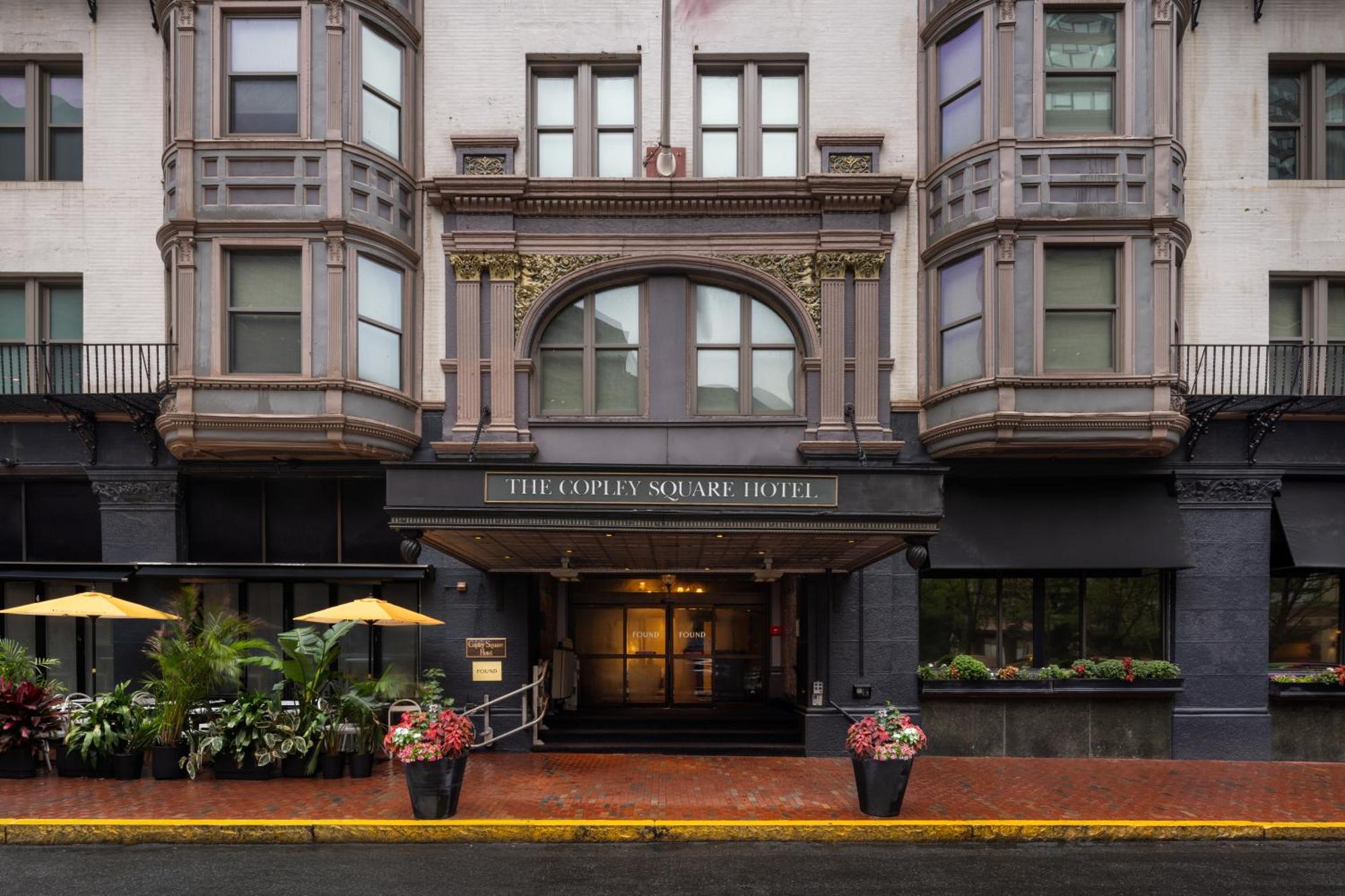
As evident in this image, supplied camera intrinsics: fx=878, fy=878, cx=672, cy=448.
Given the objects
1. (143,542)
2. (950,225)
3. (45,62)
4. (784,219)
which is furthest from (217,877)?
(45,62)

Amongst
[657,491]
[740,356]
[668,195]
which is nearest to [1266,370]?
[740,356]

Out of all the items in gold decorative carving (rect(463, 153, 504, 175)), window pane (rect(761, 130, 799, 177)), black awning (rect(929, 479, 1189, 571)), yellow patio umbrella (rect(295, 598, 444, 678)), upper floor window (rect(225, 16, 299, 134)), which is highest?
upper floor window (rect(225, 16, 299, 134))

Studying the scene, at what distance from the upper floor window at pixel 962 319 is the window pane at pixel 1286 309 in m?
5.54

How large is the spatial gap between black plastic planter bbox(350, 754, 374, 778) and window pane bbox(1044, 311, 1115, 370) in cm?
1167

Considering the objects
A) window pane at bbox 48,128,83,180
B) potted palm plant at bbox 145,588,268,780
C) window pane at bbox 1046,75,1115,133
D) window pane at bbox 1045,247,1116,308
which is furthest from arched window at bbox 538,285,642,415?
window pane at bbox 48,128,83,180

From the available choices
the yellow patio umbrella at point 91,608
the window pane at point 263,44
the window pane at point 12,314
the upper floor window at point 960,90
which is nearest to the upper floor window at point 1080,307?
the upper floor window at point 960,90

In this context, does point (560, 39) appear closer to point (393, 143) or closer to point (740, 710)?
point (393, 143)

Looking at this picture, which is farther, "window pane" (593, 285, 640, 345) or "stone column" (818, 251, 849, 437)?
"window pane" (593, 285, 640, 345)

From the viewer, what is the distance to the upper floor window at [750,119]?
49.4 ft

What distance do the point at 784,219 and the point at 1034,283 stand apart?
163 inches

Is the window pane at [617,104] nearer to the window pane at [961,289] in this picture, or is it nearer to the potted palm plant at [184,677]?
the window pane at [961,289]

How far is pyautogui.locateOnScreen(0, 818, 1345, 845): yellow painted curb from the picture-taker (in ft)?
32.7

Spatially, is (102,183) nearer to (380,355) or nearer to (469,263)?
(380,355)

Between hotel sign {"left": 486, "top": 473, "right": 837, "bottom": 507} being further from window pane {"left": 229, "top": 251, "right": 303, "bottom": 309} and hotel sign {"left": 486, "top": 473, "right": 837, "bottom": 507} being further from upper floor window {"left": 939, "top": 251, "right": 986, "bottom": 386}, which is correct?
window pane {"left": 229, "top": 251, "right": 303, "bottom": 309}
